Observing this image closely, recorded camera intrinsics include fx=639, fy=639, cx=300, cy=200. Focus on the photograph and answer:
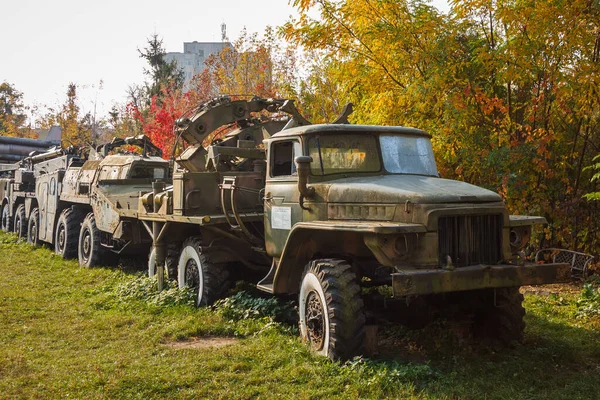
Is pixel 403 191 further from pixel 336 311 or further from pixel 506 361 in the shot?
pixel 506 361

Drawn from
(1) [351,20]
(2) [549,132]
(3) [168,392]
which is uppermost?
(1) [351,20]

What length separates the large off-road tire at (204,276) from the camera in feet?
27.7

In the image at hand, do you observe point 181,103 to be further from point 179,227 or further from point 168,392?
point 168,392

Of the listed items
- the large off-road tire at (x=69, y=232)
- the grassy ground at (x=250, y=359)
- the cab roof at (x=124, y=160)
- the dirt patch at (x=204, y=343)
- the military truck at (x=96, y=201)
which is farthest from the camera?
the large off-road tire at (x=69, y=232)

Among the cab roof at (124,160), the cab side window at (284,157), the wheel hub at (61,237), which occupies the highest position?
the cab roof at (124,160)

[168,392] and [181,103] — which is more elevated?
[181,103]

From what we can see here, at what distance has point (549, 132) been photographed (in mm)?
9539

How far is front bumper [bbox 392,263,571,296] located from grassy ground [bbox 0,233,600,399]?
0.72 metres

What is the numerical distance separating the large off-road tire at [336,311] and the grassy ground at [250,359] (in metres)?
0.15

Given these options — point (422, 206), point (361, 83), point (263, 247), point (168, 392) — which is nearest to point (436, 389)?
point (422, 206)

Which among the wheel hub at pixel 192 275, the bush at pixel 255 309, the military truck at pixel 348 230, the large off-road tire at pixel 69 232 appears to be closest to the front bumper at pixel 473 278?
the military truck at pixel 348 230

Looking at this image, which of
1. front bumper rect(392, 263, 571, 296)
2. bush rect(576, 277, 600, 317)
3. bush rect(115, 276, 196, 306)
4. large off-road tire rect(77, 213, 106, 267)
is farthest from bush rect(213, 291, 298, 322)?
large off-road tire rect(77, 213, 106, 267)

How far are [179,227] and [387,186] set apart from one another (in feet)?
14.2

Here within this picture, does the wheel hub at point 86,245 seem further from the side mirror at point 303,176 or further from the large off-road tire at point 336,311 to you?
the large off-road tire at point 336,311
